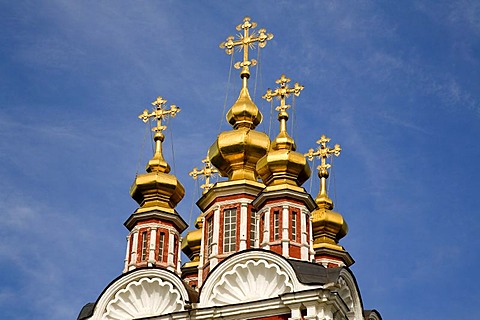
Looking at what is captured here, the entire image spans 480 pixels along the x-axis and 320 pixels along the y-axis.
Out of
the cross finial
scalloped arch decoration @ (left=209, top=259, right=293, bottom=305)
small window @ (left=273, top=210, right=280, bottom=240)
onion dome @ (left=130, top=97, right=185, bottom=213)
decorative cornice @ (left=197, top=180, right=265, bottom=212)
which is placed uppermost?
the cross finial

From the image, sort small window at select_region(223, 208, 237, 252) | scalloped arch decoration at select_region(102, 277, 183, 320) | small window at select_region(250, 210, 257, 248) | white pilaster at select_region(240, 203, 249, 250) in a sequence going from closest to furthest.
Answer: scalloped arch decoration at select_region(102, 277, 183, 320) → white pilaster at select_region(240, 203, 249, 250) → small window at select_region(223, 208, 237, 252) → small window at select_region(250, 210, 257, 248)

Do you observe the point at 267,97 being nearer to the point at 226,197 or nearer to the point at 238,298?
the point at 226,197

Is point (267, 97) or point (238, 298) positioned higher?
point (267, 97)

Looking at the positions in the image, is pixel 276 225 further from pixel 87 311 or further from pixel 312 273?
pixel 87 311

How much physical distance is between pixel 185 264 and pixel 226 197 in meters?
4.27

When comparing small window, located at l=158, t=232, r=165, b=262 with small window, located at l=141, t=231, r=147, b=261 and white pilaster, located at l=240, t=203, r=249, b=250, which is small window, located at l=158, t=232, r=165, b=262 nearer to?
small window, located at l=141, t=231, r=147, b=261

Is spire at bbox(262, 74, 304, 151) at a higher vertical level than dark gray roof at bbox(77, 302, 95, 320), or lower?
higher

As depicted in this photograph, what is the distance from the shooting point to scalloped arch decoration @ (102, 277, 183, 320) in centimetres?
2272

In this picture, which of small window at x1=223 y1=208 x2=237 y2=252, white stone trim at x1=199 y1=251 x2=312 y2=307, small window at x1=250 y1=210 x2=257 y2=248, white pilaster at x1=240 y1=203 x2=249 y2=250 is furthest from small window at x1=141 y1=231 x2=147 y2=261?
white stone trim at x1=199 y1=251 x2=312 y2=307

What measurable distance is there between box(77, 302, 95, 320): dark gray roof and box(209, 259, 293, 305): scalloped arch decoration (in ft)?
9.22

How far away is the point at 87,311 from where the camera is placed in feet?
76.6

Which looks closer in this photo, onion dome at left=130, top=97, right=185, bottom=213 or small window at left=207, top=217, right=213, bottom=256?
small window at left=207, top=217, right=213, bottom=256

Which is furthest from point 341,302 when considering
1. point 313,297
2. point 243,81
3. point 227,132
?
point 243,81

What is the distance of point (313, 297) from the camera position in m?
21.1
